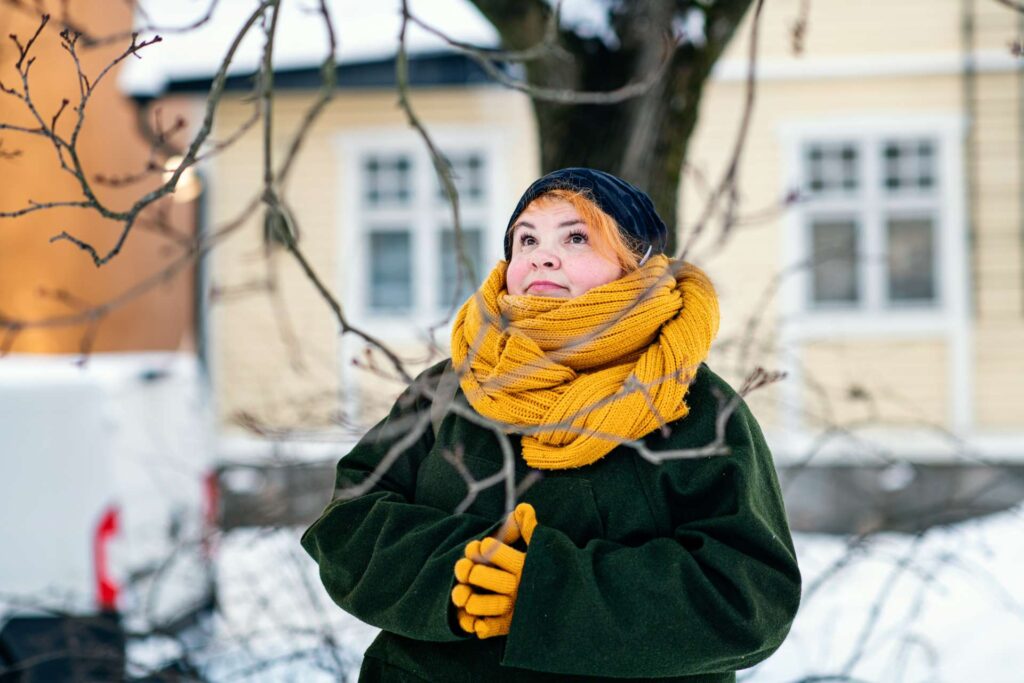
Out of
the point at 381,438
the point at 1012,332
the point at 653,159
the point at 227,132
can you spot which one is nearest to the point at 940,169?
the point at 1012,332

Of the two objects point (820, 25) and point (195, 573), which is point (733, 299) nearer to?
point (820, 25)

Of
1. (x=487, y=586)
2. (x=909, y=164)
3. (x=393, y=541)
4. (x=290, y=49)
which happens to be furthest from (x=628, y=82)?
(x=909, y=164)

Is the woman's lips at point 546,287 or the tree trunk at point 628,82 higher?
the tree trunk at point 628,82

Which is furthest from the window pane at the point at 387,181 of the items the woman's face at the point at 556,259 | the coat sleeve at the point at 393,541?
the woman's face at the point at 556,259

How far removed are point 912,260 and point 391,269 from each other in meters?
4.81

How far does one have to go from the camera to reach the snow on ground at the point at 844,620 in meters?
3.43

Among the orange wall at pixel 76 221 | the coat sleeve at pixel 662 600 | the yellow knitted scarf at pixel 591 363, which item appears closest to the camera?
the coat sleeve at pixel 662 600

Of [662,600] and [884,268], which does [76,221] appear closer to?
[884,268]

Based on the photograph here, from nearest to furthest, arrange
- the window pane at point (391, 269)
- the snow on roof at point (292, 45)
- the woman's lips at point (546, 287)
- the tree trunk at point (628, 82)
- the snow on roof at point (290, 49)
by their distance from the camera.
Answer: the woman's lips at point (546, 287), the tree trunk at point (628, 82), the snow on roof at point (292, 45), the snow on roof at point (290, 49), the window pane at point (391, 269)

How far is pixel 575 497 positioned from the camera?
203 cm

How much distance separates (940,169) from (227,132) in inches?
→ 251

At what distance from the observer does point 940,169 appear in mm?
10352

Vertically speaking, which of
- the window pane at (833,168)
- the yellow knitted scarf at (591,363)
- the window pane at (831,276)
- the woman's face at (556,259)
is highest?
the window pane at (833,168)

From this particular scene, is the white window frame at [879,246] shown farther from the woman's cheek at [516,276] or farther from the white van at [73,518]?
the woman's cheek at [516,276]
